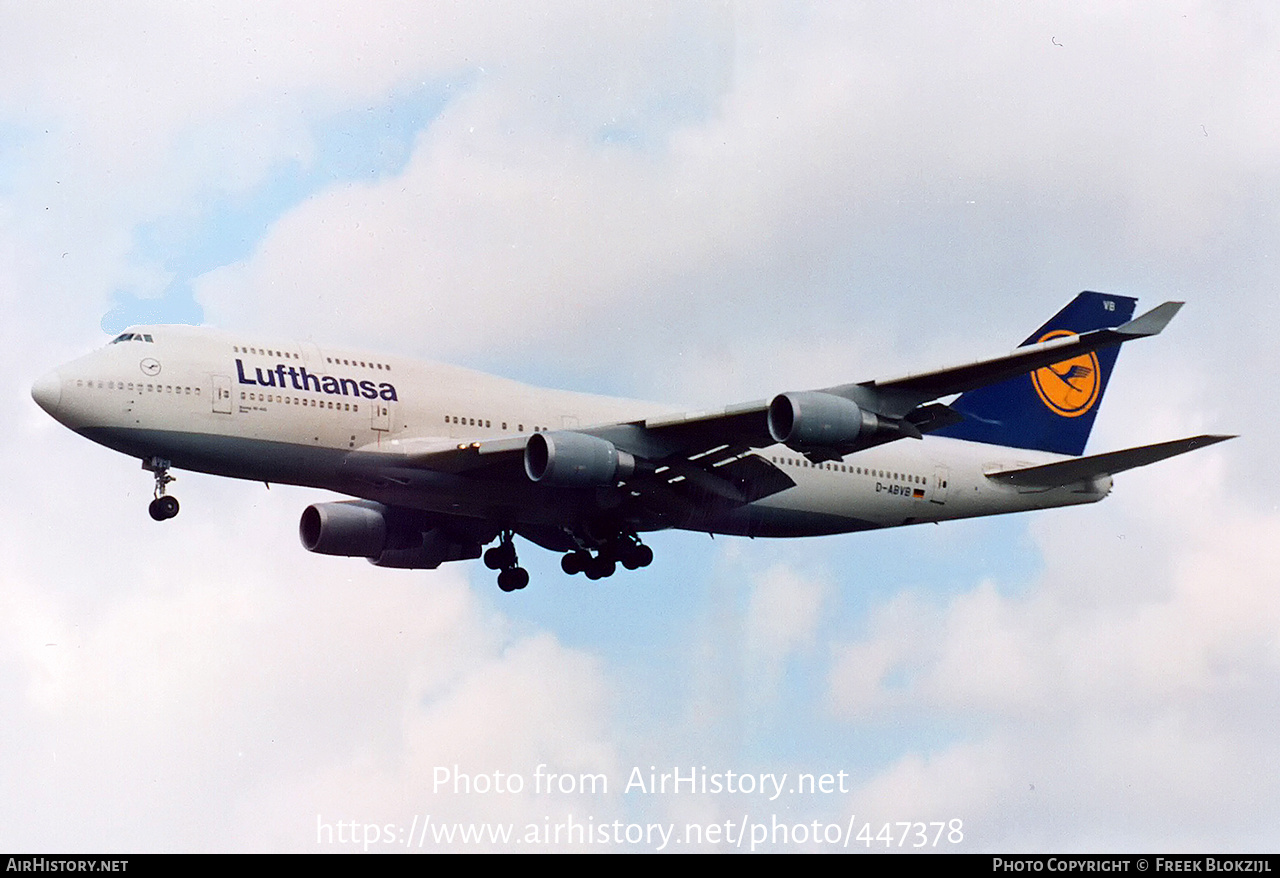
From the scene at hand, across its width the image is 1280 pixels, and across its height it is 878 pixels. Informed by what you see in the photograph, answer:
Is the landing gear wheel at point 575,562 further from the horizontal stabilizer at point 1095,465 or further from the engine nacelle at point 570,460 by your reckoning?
the horizontal stabilizer at point 1095,465

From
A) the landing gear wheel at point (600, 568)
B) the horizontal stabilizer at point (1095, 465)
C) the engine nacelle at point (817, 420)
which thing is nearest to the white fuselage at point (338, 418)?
the landing gear wheel at point (600, 568)

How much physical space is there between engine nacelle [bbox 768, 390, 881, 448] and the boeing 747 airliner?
45 millimetres

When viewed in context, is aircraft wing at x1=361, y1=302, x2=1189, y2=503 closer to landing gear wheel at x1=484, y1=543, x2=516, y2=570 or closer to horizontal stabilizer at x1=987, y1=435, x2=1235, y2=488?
horizontal stabilizer at x1=987, y1=435, x2=1235, y2=488

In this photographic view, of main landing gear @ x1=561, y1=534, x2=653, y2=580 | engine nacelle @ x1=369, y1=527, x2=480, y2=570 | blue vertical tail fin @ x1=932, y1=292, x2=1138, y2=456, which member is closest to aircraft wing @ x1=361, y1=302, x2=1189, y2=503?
main landing gear @ x1=561, y1=534, x2=653, y2=580

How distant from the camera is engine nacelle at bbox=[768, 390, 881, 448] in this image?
121ft

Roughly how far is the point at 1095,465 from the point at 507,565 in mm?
15601

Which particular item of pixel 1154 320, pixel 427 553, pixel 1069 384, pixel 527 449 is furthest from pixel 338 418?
pixel 1069 384

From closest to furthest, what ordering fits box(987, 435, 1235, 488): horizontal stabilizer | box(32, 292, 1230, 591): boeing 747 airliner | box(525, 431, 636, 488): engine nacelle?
box(32, 292, 1230, 591): boeing 747 airliner < box(525, 431, 636, 488): engine nacelle < box(987, 435, 1235, 488): horizontal stabilizer

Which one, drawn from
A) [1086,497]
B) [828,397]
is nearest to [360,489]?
[828,397]

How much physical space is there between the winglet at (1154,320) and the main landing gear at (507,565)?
18477 mm

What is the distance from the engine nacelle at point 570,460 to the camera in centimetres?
3825

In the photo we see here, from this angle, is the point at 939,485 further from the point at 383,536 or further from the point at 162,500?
the point at 162,500

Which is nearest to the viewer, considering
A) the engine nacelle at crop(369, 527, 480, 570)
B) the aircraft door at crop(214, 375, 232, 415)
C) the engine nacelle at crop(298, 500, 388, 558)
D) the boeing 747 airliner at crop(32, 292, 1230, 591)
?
the boeing 747 airliner at crop(32, 292, 1230, 591)
